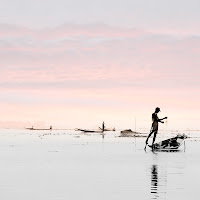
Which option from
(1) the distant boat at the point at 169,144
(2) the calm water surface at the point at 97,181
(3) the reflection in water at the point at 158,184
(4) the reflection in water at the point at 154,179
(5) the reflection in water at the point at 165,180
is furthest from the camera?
→ (1) the distant boat at the point at 169,144

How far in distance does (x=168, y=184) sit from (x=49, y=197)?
165 inches

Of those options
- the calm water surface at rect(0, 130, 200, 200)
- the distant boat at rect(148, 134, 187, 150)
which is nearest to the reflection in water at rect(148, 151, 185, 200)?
the calm water surface at rect(0, 130, 200, 200)

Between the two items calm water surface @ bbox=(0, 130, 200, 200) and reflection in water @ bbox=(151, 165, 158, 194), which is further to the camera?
reflection in water @ bbox=(151, 165, 158, 194)

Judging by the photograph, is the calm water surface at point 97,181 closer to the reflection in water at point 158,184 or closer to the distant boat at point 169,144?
the reflection in water at point 158,184

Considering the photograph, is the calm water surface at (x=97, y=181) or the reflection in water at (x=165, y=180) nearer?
the calm water surface at (x=97, y=181)

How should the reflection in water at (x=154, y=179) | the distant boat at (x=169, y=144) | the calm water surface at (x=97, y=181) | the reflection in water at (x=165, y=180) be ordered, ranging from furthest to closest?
the distant boat at (x=169, y=144)
the reflection in water at (x=154, y=179)
the reflection in water at (x=165, y=180)
the calm water surface at (x=97, y=181)

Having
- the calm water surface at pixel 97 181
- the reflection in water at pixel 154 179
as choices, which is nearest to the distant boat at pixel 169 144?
the calm water surface at pixel 97 181

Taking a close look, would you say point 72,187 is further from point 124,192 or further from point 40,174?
point 40,174

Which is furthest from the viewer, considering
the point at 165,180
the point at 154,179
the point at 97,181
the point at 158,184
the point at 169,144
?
the point at 169,144

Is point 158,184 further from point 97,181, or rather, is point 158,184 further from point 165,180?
point 97,181

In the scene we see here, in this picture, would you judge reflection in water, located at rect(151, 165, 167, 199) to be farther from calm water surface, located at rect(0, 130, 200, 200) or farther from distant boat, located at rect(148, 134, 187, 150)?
distant boat, located at rect(148, 134, 187, 150)

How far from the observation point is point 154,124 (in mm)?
34625

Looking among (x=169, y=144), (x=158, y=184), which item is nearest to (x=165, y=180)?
(x=158, y=184)

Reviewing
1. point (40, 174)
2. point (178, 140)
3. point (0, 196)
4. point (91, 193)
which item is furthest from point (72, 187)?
point (178, 140)
